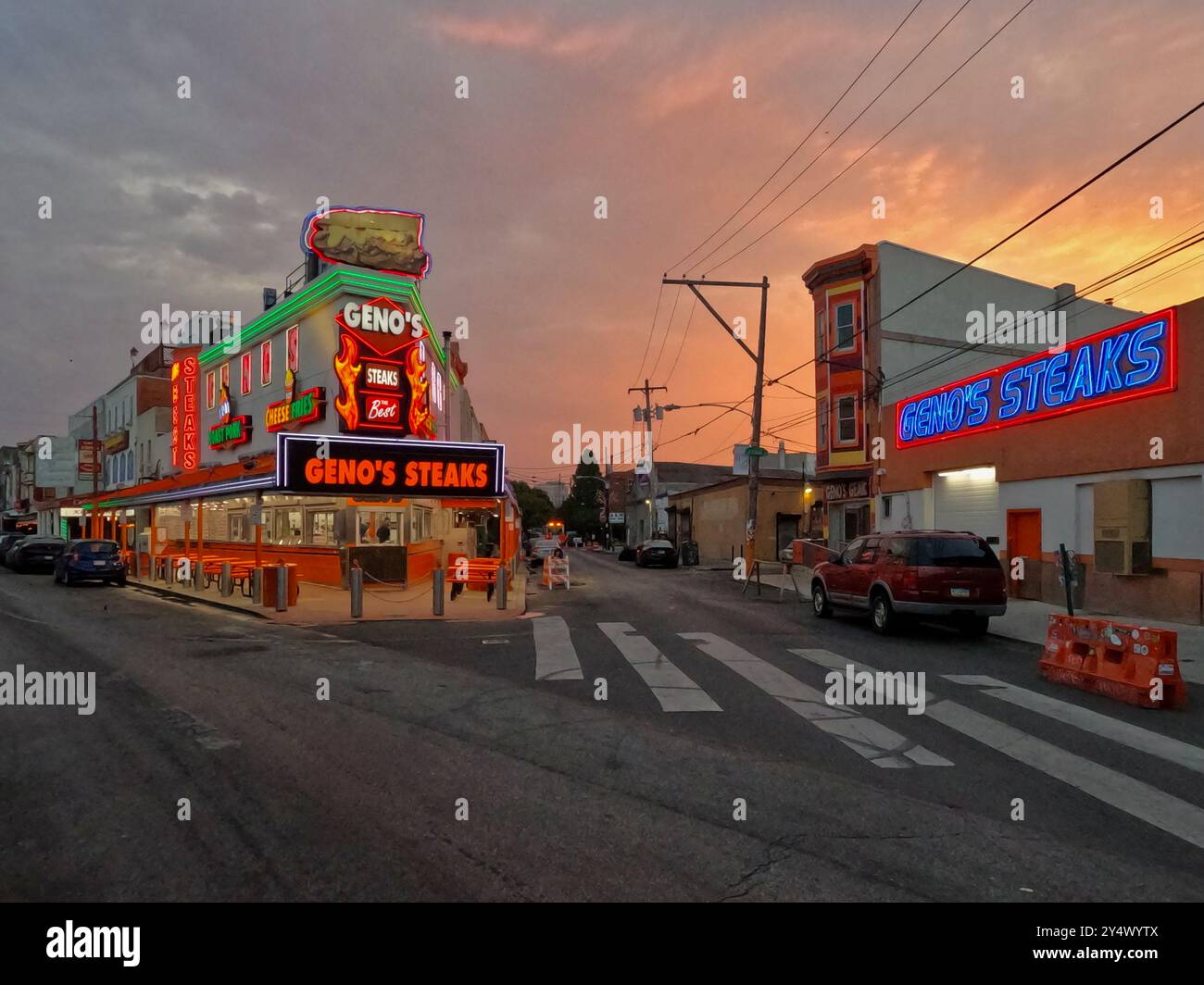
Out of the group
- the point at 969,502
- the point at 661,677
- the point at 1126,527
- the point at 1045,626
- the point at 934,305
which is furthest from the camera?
the point at 934,305

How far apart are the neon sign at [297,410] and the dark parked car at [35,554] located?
932 cm

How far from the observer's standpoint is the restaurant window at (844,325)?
1202 inches

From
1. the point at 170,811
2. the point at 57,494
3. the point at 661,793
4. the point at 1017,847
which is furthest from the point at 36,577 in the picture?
the point at 57,494

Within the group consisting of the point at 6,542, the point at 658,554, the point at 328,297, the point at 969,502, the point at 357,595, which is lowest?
the point at 658,554

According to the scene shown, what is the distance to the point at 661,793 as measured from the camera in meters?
5.24

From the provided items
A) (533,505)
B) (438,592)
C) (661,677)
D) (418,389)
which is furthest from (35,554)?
(533,505)

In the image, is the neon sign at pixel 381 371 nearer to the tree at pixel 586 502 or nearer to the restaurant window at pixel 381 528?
the restaurant window at pixel 381 528

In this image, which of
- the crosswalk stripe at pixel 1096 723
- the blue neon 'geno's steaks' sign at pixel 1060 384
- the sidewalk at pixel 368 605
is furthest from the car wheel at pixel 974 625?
the sidewalk at pixel 368 605

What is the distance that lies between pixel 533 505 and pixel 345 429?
68909 mm

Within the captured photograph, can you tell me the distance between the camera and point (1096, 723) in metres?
7.33

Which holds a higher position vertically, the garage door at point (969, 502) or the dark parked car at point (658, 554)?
the garage door at point (969, 502)

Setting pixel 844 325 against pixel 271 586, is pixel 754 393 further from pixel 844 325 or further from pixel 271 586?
pixel 271 586

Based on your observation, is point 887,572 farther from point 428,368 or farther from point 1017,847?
point 428,368
